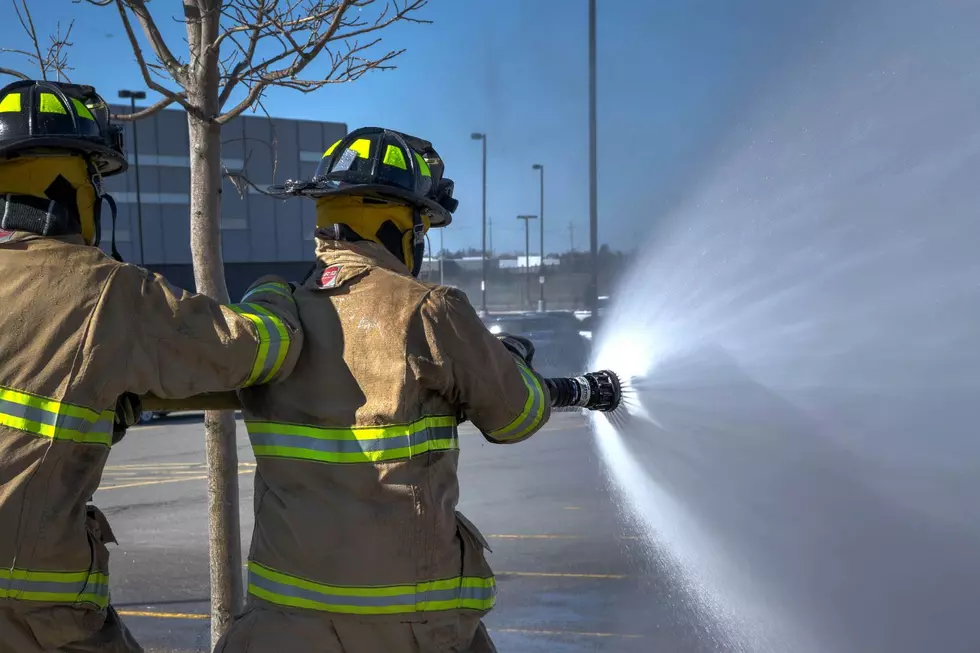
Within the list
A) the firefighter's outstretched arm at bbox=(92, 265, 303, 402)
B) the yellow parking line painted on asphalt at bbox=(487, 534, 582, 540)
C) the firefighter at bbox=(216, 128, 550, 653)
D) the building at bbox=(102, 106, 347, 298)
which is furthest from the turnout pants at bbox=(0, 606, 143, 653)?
the building at bbox=(102, 106, 347, 298)

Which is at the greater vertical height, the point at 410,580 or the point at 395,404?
the point at 395,404

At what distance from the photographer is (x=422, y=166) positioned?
2607 millimetres

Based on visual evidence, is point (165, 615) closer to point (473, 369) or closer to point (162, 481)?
Answer: point (473, 369)

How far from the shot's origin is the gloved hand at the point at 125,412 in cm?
233

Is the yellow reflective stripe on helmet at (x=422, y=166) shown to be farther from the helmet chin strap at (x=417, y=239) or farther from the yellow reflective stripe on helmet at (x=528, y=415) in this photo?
the yellow reflective stripe on helmet at (x=528, y=415)

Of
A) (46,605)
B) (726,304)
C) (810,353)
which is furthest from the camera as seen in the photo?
(726,304)

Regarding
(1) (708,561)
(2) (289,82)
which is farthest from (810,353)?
(2) (289,82)

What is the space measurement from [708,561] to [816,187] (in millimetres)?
1624

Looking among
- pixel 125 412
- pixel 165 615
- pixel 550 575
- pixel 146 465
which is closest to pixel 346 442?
pixel 125 412

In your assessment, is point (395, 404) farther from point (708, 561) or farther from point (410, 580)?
point (708, 561)

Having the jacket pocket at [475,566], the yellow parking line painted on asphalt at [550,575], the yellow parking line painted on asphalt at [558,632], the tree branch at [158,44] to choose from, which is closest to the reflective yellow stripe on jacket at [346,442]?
the jacket pocket at [475,566]

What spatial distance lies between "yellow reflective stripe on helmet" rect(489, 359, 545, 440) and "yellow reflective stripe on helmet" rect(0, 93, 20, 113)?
1394 millimetres

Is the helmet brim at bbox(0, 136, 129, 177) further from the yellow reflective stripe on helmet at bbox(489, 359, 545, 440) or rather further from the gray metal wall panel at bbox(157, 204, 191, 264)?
the gray metal wall panel at bbox(157, 204, 191, 264)

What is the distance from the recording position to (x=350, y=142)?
8.44ft
